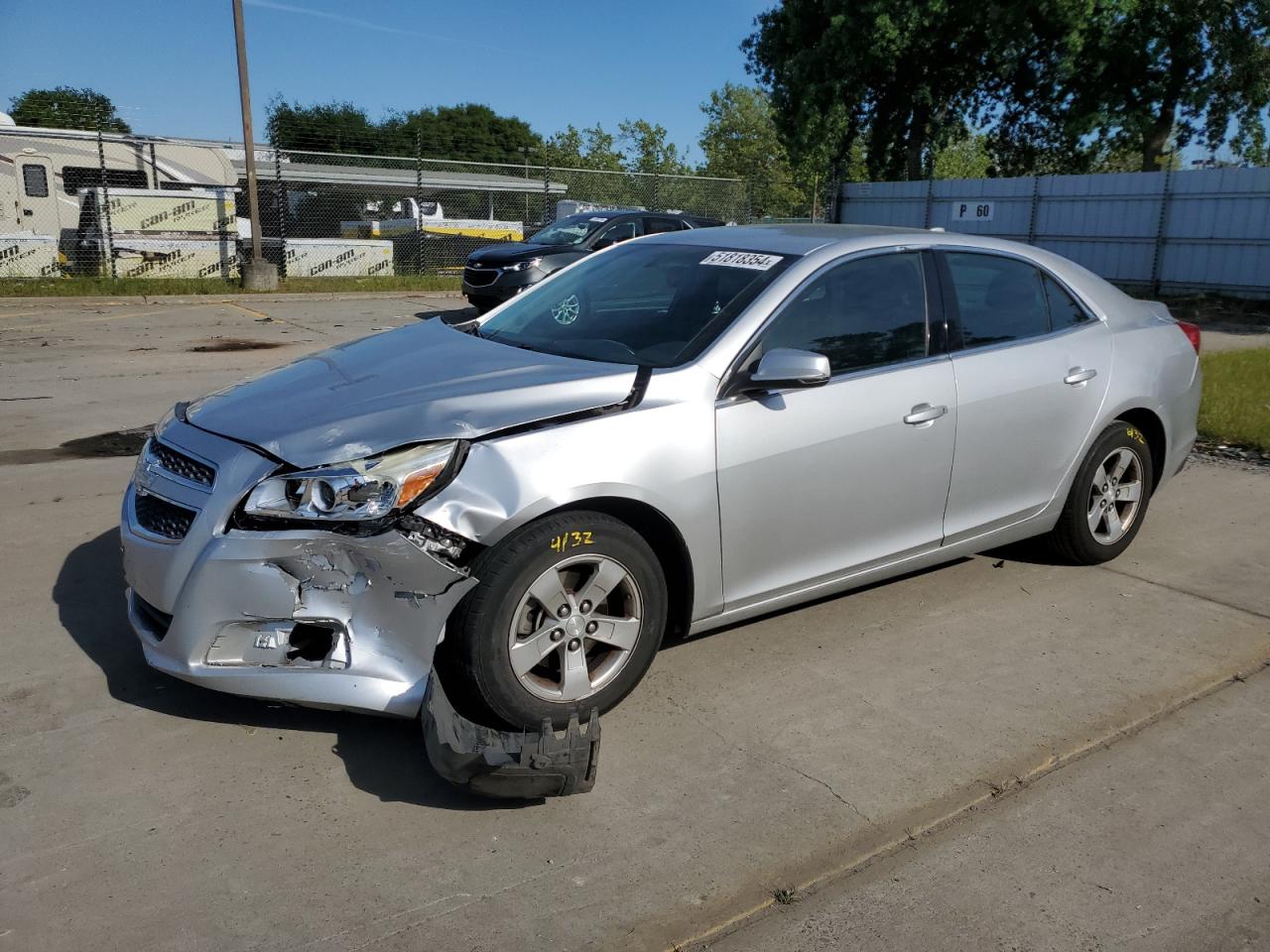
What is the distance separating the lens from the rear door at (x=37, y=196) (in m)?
21.3

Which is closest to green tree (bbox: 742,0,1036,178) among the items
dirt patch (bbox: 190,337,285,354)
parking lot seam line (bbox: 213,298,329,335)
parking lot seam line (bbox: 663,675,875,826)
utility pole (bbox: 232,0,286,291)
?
utility pole (bbox: 232,0,286,291)

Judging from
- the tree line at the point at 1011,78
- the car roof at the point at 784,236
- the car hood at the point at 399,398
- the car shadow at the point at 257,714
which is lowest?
the car shadow at the point at 257,714

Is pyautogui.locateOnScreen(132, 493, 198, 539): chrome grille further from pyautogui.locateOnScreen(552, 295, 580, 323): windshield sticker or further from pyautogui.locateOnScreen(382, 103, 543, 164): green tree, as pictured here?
pyautogui.locateOnScreen(382, 103, 543, 164): green tree

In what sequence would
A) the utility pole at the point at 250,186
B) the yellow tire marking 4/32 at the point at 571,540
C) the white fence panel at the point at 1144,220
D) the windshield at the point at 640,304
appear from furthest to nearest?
the white fence panel at the point at 1144,220, the utility pole at the point at 250,186, the windshield at the point at 640,304, the yellow tire marking 4/32 at the point at 571,540

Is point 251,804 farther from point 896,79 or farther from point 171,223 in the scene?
point 896,79

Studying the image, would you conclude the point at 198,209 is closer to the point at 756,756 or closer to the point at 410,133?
the point at 756,756

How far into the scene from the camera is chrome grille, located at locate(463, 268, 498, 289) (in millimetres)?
14344

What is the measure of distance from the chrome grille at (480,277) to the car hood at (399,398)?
10436 mm

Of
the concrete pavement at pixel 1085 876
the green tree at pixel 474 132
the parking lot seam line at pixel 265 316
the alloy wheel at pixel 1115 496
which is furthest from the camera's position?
the green tree at pixel 474 132

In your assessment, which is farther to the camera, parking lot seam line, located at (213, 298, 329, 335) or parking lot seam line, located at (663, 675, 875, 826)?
parking lot seam line, located at (213, 298, 329, 335)

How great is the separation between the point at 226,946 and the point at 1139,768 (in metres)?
2.71

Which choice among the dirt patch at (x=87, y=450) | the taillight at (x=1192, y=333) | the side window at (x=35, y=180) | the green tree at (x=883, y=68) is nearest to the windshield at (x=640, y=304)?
the taillight at (x=1192, y=333)

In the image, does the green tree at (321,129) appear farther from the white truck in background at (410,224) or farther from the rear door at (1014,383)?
the rear door at (1014,383)

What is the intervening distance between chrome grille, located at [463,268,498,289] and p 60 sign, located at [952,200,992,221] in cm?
1474
